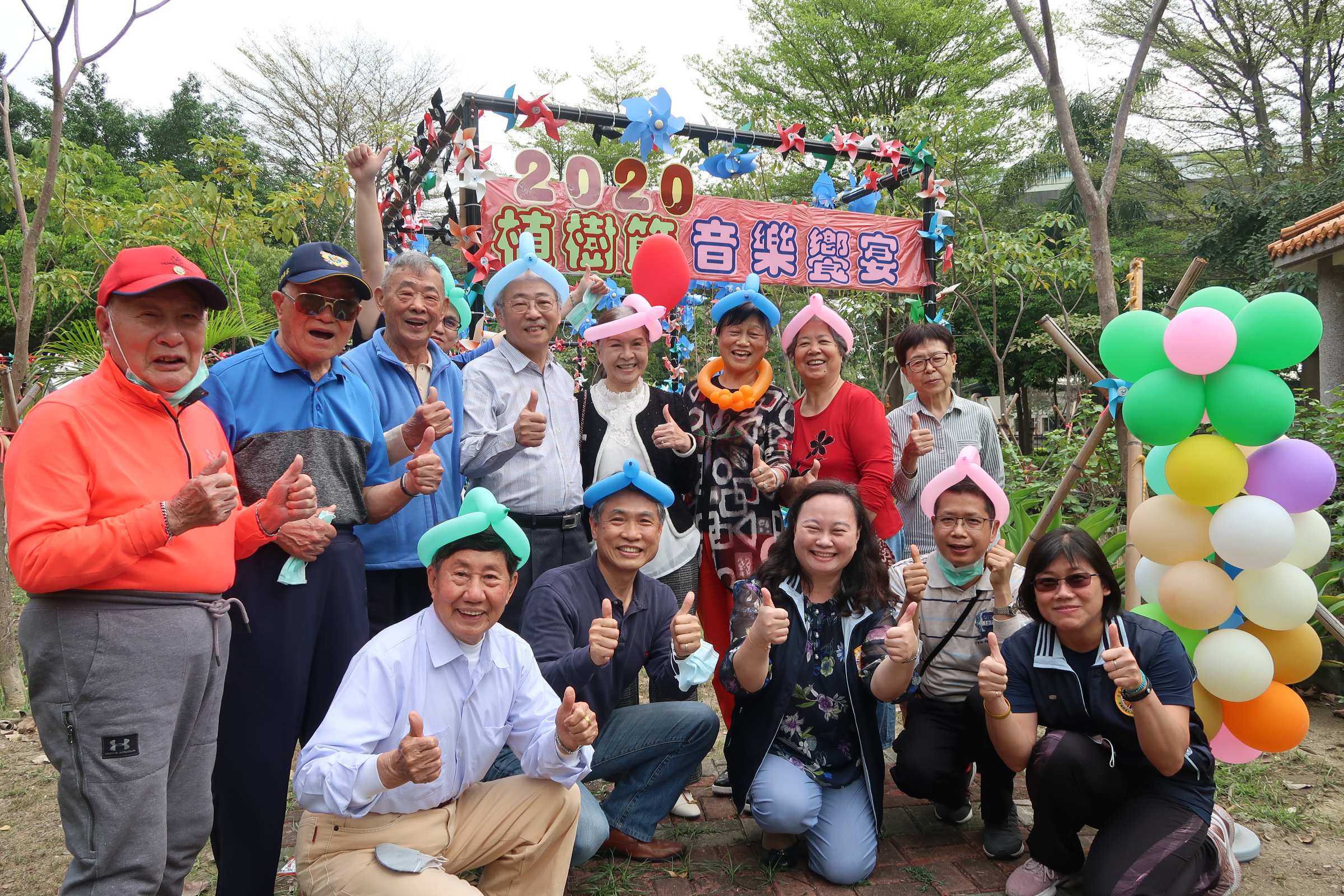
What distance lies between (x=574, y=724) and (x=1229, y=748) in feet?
8.06

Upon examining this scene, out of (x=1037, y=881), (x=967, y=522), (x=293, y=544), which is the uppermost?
(x=293, y=544)

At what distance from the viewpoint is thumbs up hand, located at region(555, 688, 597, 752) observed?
2.33m

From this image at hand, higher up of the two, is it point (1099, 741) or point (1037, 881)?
point (1099, 741)

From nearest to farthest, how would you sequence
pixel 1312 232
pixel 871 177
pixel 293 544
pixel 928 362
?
pixel 293 544, pixel 928 362, pixel 871 177, pixel 1312 232

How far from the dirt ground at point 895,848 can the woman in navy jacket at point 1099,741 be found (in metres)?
0.30

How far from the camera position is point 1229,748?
317cm

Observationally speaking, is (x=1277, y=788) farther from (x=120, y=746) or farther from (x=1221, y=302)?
(x=120, y=746)

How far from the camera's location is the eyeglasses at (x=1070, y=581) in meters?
2.71

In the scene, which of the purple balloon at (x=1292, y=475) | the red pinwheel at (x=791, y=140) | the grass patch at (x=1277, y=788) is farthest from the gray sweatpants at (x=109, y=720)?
the red pinwheel at (x=791, y=140)

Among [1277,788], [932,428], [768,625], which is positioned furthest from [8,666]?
[1277,788]

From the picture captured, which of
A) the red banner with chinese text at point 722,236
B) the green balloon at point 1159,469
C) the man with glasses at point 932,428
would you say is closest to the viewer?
the green balloon at point 1159,469

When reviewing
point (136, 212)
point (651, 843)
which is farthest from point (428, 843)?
point (136, 212)

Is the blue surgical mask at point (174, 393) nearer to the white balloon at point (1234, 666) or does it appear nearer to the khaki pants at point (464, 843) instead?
the khaki pants at point (464, 843)

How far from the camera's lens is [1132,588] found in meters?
3.99
